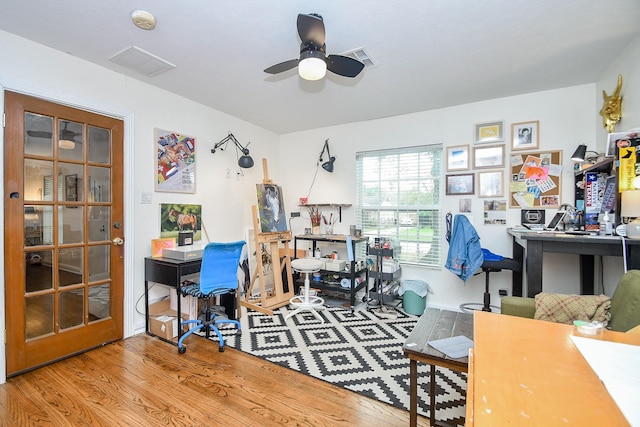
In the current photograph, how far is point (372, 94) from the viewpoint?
3.21 meters

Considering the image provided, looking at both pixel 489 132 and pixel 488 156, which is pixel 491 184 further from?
pixel 489 132

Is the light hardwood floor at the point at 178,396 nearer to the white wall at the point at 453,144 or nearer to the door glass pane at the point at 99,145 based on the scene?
the door glass pane at the point at 99,145

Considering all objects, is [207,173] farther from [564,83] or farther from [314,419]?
[564,83]

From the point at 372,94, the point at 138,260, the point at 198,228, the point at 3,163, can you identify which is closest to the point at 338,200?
the point at 372,94

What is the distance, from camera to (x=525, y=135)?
10.6 ft

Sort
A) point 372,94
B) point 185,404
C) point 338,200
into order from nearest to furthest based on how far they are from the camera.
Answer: point 185,404 < point 372,94 < point 338,200

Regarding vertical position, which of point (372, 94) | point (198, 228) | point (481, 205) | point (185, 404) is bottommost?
point (185, 404)

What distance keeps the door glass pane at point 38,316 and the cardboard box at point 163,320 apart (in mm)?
758

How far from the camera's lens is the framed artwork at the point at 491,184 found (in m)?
3.35

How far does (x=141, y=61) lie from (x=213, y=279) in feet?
6.46

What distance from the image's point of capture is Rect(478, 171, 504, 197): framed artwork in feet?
11.0

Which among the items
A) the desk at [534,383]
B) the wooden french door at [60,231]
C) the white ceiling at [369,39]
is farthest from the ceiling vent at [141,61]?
the desk at [534,383]

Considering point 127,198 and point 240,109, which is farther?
point 240,109

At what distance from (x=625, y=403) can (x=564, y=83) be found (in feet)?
11.0
